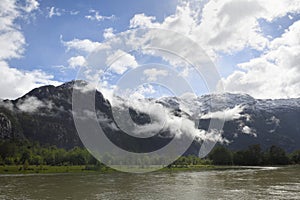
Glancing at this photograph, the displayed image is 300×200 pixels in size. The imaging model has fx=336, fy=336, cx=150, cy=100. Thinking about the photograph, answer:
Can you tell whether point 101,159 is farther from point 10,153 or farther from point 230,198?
point 230,198

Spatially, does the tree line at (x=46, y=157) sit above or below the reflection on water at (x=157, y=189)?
above

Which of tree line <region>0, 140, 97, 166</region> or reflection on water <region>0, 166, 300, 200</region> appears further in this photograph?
tree line <region>0, 140, 97, 166</region>

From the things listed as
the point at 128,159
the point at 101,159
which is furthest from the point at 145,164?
the point at 101,159

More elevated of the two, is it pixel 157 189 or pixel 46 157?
pixel 46 157

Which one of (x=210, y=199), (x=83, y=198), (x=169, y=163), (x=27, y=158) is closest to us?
(x=210, y=199)

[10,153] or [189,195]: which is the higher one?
[10,153]

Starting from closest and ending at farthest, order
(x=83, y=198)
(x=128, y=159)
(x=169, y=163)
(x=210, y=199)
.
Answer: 1. (x=210, y=199)
2. (x=83, y=198)
3. (x=128, y=159)
4. (x=169, y=163)

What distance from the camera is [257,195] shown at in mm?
46438

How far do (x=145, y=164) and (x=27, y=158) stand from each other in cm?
5950

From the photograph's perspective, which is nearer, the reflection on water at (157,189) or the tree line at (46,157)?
the reflection on water at (157,189)

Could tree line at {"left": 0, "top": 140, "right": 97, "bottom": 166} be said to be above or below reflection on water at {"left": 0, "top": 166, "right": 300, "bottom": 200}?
above

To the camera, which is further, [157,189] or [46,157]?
[46,157]

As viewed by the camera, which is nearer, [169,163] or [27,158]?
[27,158]

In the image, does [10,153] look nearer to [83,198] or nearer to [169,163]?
[169,163]
